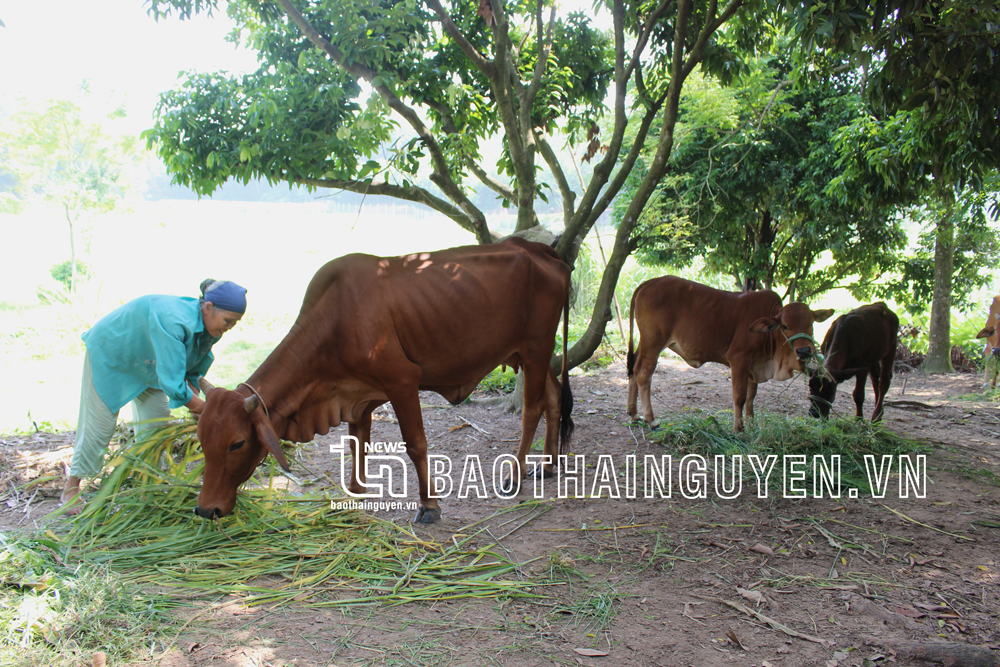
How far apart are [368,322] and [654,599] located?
2275 mm

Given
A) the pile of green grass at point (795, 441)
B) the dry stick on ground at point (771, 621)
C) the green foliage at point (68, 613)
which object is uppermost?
the pile of green grass at point (795, 441)

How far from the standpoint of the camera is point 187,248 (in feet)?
72.4

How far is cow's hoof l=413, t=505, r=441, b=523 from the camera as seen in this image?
13.7 ft

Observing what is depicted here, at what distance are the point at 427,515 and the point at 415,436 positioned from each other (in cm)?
52

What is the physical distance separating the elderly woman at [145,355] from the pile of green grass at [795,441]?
3648mm

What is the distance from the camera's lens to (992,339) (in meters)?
7.86

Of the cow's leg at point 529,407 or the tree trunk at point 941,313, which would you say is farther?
A: the tree trunk at point 941,313

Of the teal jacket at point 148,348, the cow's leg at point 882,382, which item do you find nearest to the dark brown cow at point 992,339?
the cow's leg at point 882,382

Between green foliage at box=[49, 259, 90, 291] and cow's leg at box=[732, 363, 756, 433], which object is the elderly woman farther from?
green foliage at box=[49, 259, 90, 291]

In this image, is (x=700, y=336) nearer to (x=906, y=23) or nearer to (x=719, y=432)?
(x=719, y=432)

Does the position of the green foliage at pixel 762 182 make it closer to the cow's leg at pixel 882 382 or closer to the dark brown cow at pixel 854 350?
the dark brown cow at pixel 854 350

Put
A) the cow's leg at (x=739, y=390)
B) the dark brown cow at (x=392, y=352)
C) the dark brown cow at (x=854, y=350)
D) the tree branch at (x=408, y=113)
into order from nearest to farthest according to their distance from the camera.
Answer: the dark brown cow at (x=392, y=352) < the tree branch at (x=408, y=113) < the cow's leg at (x=739, y=390) < the dark brown cow at (x=854, y=350)

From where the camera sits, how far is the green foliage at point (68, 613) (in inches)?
100

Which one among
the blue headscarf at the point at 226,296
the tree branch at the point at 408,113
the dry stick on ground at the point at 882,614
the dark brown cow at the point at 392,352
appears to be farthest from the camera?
the tree branch at the point at 408,113
